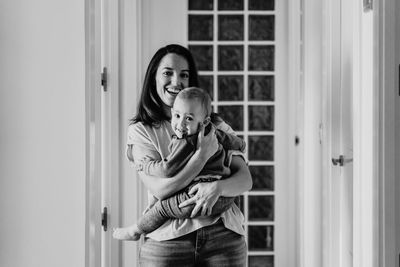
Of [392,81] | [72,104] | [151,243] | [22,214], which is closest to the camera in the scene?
[22,214]

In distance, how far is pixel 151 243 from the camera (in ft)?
7.14

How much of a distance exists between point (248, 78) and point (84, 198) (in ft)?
7.13

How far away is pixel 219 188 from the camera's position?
2146 mm

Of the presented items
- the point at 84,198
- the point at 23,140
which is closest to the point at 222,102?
the point at 84,198

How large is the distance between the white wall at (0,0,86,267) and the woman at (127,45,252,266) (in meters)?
0.31

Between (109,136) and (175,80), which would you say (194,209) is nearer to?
Result: (175,80)

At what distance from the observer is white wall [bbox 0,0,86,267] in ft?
5.10

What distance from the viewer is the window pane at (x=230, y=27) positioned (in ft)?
13.0

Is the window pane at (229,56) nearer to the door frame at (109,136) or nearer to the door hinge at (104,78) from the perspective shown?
the door frame at (109,136)

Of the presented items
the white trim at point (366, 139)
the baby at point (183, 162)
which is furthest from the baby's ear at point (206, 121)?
the white trim at point (366, 139)

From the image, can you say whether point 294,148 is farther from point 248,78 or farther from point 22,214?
point 22,214

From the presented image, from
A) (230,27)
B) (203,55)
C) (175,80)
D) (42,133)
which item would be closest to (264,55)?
(230,27)

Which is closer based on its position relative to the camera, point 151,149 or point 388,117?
point 388,117

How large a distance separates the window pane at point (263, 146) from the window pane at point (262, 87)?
0.24m
